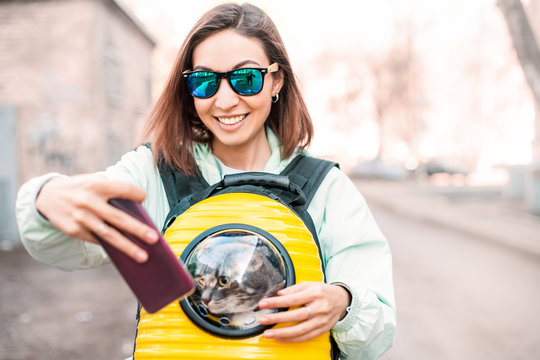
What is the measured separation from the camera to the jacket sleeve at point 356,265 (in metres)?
1.32

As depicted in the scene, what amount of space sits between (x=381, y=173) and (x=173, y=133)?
2830 centimetres

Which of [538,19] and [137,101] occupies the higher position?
[538,19]

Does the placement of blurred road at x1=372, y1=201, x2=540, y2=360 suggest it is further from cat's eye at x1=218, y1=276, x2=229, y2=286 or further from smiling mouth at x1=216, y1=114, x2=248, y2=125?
cat's eye at x1=218, y1=276, x2=229, y2=286

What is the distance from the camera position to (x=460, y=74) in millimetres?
36625

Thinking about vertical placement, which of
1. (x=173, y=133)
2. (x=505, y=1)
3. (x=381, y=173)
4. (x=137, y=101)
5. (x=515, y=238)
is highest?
(x=505, y=1)

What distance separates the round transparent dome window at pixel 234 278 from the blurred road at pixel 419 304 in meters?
3.02

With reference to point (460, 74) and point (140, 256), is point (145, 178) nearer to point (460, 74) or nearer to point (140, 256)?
point (140, 256)

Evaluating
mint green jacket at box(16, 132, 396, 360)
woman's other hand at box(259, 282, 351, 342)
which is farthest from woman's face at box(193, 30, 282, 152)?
woman's other hand at box(259, 282, 351, 342)

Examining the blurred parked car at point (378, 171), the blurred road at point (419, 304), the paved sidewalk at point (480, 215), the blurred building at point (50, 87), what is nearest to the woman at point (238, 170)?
the blurred road at point (419, 304)

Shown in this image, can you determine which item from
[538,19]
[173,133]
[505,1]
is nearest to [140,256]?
[173,133]

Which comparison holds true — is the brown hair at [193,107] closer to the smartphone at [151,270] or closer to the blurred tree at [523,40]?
the smartphone at [151,270]

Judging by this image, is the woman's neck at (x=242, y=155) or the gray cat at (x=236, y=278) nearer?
the gray cat at (x=236, y=278)

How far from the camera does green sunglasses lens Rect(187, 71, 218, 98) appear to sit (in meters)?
1.50

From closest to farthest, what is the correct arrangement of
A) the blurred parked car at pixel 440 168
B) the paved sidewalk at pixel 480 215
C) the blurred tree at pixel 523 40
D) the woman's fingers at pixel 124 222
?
1. the woman's fingers at pixel 124 222
2. the blurred tree at pixel 523 40
3. the paved sidewalk at pixel 480 215
4. the blurred parked car at pixel 440 168
